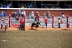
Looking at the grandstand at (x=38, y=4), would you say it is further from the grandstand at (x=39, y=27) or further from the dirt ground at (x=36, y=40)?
the dirt ground at (x=36, y=40)

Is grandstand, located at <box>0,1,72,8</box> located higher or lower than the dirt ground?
higher

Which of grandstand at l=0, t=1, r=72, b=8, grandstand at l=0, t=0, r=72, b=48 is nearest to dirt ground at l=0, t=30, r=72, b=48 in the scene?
grandstand at l=0, t=0, r=72, b=48

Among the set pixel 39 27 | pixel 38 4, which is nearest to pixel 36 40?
pixel 39 27

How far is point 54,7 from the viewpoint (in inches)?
235

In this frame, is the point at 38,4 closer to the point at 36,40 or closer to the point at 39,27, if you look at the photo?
the point at 39,27

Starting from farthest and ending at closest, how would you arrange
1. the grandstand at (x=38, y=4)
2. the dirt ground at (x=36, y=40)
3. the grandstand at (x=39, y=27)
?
the grandstand at (x=38, y=4), the grandstand at (x=39, y=27), the dirt ground at (x=36, y=40)

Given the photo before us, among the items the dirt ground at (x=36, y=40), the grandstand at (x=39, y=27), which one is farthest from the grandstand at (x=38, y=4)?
the dirt ground at (x=36, y=40)

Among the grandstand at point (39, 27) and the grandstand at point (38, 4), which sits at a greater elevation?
the grandstand at point (38, 4)

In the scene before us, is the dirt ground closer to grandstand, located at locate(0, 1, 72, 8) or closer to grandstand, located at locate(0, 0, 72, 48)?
grandstand, located at locate(0, 0, 72, 48)

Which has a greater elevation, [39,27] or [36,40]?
[39,27]

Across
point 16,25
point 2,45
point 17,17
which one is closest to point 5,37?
→ point 2,45

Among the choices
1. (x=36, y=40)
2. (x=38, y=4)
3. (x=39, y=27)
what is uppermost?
(x=38, y=4)

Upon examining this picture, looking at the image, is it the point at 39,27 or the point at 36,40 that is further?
the point at 39,27

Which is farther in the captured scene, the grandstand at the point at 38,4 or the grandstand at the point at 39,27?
the grandstand at the point at 38,4
